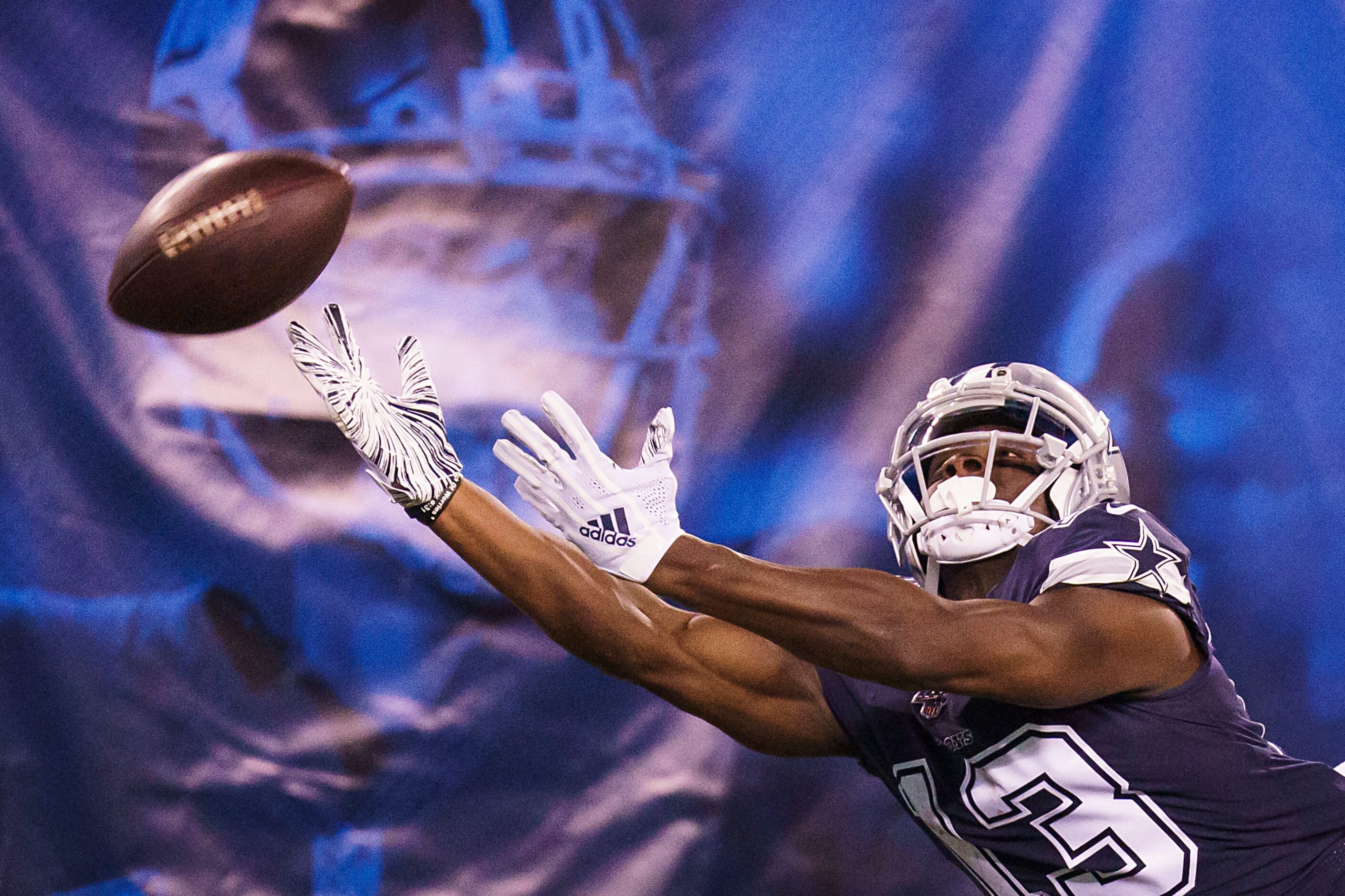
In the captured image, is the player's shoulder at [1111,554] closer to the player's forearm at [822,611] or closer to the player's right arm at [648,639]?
the player's forearm at [822,611]

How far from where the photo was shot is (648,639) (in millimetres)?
2410

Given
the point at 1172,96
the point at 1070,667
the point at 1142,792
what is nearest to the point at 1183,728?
the point at 1142,792

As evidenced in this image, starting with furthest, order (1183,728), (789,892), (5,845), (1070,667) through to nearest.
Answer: (789,892)
(5,845)
(1183,728)
(1070,667)

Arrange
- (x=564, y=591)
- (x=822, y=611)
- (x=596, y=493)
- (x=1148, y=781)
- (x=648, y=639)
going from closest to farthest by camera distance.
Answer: (x=822, y=611)
(x=596, y=493)
(x=1148, y=781)
(x=564, y=591)
(x=648, y=639)

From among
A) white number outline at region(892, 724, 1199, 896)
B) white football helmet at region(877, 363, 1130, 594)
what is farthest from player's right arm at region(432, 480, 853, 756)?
white football helmet at region(877, 363, 1130, 594)

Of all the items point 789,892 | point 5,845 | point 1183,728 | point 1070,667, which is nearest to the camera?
point 1070,667

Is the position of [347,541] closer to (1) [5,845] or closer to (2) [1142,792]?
(1) [5,845]

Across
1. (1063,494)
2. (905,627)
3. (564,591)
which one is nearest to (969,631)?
(905,627)

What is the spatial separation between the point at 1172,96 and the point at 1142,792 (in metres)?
1.80

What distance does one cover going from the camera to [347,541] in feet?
9.31

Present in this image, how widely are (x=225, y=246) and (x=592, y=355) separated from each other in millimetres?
1054

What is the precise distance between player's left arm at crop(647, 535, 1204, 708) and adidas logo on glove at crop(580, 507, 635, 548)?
7 centimetres

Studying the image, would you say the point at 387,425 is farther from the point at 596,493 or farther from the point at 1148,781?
the point at 1148,781

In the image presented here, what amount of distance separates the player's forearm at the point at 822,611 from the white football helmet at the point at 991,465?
51 centimetres
